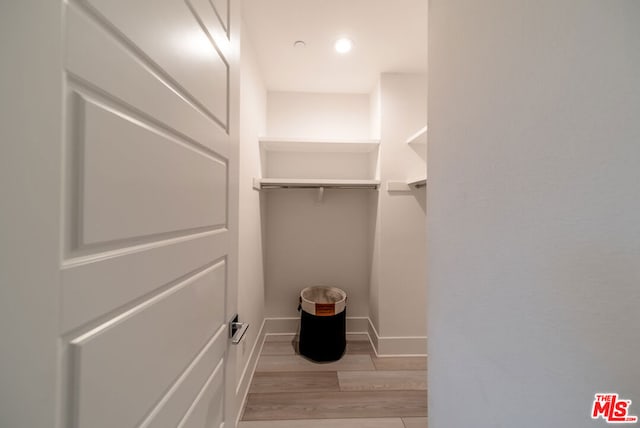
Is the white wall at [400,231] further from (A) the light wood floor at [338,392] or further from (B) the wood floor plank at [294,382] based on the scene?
(B) the wood floor plank at [294,382]

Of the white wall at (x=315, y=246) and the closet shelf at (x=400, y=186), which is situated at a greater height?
the closet shelf at (x=400, y=186)

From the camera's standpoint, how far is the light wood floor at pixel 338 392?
141 cm

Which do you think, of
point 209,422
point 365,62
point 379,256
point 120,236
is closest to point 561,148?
point 120,236

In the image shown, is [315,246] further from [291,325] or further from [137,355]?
[137,355]

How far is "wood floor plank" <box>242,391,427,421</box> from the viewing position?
1.44m

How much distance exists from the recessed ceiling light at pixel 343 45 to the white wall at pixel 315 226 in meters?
0.64

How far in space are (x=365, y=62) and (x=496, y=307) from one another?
1.91 m

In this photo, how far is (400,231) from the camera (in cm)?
204

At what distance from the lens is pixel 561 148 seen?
0.47 meters

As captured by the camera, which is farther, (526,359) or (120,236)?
(526,359)

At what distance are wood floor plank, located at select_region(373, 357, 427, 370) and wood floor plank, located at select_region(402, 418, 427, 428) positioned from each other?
432 mm

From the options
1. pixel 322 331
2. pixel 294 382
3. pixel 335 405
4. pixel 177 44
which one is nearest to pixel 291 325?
pixel 322 331

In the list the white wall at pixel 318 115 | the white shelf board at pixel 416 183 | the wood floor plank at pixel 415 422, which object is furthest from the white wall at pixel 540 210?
the white wall at pixel 318 115

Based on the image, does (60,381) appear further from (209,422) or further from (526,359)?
(526,359)
